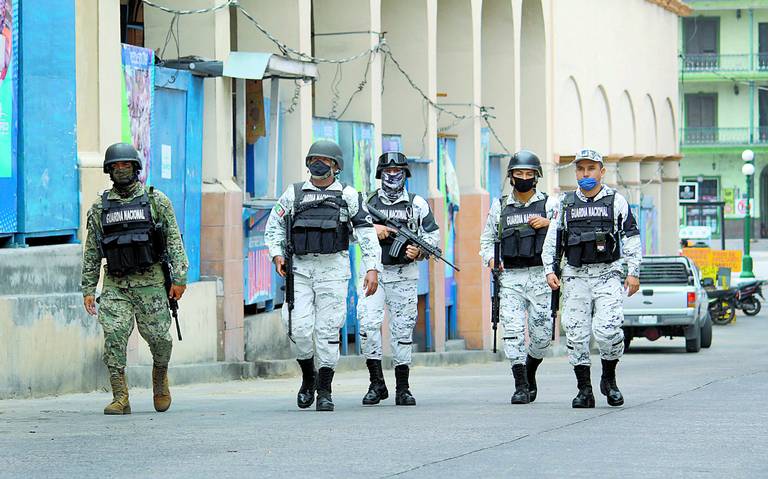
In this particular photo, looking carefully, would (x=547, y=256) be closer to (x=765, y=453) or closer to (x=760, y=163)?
Answer: (x=765, y=453)

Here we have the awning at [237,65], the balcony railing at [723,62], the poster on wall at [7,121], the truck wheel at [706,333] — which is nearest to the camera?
the poster on wall at [7,121]

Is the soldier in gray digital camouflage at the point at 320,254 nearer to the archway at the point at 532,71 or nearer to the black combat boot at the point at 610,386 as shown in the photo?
the black combat boot at the point at 610,386

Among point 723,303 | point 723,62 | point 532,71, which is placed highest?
point 723,62

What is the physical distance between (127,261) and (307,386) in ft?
5.58

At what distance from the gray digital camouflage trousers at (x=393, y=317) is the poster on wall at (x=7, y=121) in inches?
128

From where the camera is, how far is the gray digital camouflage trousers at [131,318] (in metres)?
11.7

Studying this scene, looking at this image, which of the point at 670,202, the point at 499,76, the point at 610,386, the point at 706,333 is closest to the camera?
the point at 610,386

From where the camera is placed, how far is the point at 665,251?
4384 cm

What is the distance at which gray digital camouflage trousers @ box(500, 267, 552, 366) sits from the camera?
1302 cm

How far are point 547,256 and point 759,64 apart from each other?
65.5 meters

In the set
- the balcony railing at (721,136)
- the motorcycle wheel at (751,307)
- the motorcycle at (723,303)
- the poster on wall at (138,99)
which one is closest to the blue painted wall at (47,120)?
the poster on wall at (138,99)

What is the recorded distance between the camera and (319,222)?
12.1 meters

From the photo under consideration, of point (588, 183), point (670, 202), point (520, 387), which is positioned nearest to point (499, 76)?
point (670, 202)

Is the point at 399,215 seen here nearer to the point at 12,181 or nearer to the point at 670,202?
the point at 12,181
